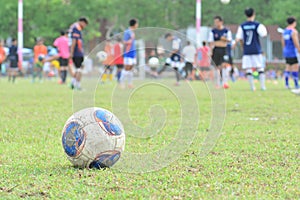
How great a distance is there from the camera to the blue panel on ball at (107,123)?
17.7 feet

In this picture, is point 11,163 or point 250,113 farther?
point 250,113

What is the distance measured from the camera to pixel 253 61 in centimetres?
1858

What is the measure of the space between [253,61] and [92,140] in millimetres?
13852

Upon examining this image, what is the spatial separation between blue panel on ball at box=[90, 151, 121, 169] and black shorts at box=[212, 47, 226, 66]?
14667 millimetres

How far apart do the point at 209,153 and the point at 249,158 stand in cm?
50

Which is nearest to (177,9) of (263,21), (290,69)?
(263,21)

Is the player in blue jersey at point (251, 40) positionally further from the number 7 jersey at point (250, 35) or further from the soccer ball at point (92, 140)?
the soccer ball at point (92, 140)

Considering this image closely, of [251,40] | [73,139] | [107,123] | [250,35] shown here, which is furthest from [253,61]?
[73,139]

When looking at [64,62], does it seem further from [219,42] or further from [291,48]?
[291,48]

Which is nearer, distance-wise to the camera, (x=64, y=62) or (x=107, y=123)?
(x=107, y=123)

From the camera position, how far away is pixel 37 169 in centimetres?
551

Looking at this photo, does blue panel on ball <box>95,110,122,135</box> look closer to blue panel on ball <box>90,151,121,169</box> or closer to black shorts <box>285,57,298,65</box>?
blue panel on ball <box>90,151,121,169</box>

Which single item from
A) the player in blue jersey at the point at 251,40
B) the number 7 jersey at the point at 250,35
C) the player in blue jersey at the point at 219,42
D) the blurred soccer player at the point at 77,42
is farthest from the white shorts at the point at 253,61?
the blurred soccer player at the point at 77,42

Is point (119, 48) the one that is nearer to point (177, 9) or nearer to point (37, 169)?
point (37, 169)
